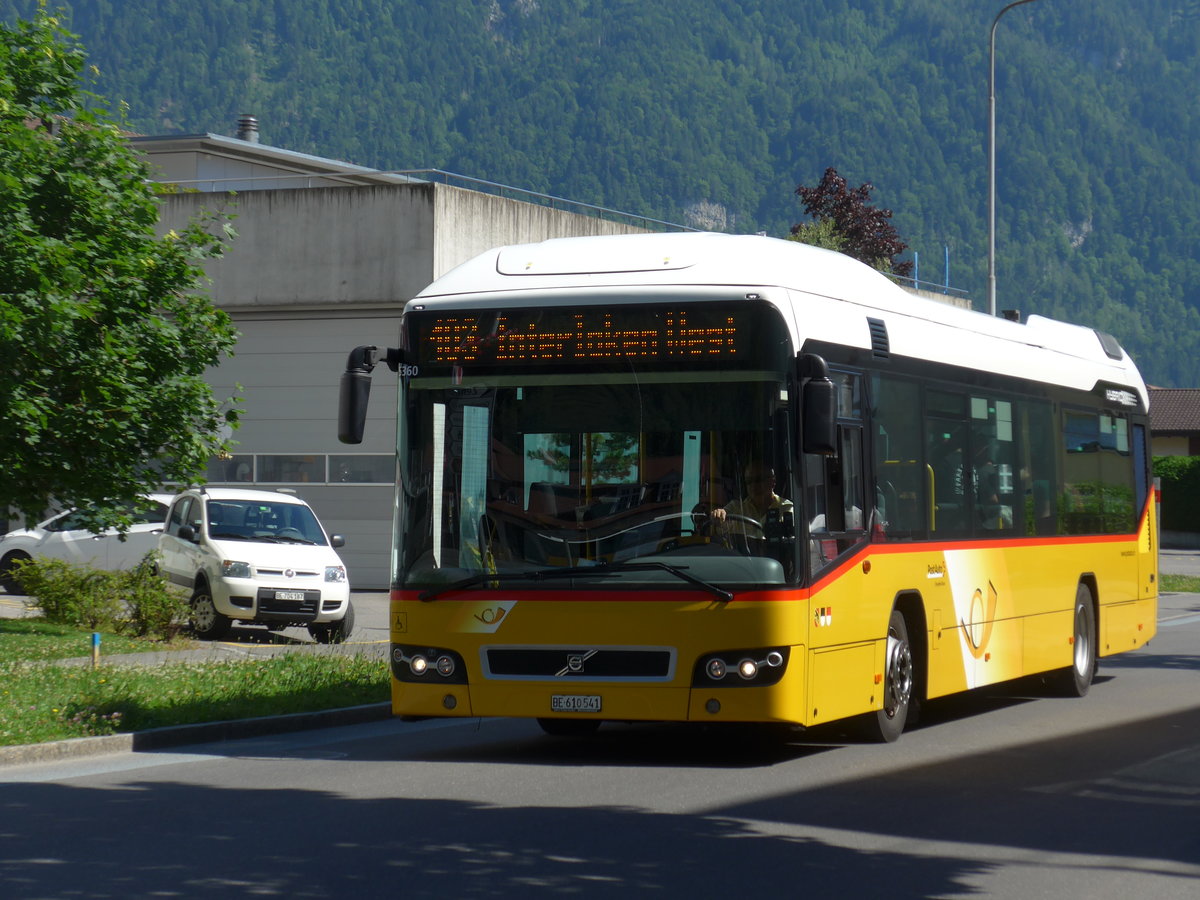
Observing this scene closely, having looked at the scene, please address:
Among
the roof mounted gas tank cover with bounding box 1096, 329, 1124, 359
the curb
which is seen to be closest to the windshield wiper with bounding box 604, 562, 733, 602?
the curb

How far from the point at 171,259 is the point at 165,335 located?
0.87 meters

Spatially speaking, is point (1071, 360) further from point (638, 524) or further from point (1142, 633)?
point (638, 524)

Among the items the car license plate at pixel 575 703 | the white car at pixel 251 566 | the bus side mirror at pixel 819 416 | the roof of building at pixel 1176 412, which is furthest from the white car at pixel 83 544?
the roof of building at pixel 1176 412

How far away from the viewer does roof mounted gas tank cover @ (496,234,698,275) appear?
11.3 meters

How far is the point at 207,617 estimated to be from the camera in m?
21.2

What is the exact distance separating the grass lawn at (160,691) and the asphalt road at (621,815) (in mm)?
522

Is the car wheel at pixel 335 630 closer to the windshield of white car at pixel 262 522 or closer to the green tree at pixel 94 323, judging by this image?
the windshield of white car at pixel 262 522

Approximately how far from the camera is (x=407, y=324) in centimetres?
1141

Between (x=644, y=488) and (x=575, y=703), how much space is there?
136cm

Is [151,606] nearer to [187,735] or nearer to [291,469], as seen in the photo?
[187,735]

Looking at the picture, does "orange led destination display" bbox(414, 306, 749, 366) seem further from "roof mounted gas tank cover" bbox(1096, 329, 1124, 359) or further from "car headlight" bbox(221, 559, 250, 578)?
"car headlight" bbox(221, 559, 250, 578)

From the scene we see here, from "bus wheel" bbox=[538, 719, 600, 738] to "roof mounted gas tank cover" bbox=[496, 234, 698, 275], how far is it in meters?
3.45

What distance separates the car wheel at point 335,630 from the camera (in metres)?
21.5


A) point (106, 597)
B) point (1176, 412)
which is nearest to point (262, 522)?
point (106, 597)
